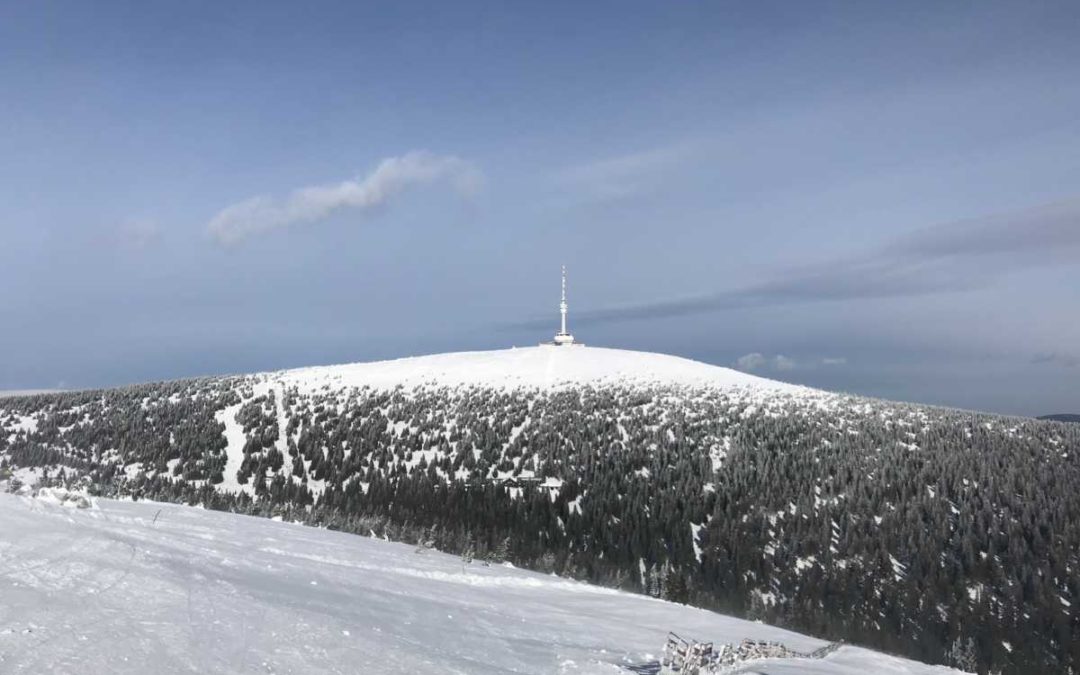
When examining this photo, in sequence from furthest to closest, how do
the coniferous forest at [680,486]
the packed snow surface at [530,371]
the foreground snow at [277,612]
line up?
A: 1. the packed snow surface at [530,371]
2. the coniferous forest at [680,486]
3. the foreground snow at [277,612]

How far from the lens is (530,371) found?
4372 cm

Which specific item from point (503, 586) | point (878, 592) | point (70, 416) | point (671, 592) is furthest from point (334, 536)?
point (70, 416)

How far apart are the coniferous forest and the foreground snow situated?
444 cm

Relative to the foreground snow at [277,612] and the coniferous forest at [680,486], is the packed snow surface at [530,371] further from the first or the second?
the foreground snow at [277,612]

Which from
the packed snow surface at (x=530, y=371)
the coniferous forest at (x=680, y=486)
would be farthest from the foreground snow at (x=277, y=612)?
the packed snow surface at (x=530, y=371)

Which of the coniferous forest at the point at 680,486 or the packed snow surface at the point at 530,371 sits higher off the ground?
the packed snow surface at the point at 530,371

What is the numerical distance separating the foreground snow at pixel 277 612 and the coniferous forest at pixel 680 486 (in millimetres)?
4440

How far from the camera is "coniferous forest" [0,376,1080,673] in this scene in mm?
15258

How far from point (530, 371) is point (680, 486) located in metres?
21.8

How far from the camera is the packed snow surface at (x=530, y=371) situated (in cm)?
4162

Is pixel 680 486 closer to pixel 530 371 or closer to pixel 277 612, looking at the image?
pixel 277 612

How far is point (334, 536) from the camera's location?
11.4 m

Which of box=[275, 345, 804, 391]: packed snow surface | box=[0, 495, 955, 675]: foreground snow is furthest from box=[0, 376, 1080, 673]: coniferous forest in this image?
box=[0, 495, 955, 675]: foreground snow

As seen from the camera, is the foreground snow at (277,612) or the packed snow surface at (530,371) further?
the packed snow surface at (530,371)
